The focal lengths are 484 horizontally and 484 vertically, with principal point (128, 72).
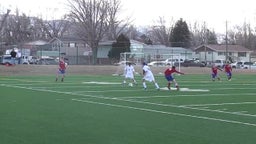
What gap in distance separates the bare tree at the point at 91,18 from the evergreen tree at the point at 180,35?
2052cm

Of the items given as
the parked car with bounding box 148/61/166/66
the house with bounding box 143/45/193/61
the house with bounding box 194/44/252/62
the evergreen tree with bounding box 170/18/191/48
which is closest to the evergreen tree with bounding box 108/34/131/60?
the house with bounding box 143/45/193/61

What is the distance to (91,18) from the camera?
88000 mm

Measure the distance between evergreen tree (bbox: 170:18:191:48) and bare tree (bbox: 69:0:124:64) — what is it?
2052cm

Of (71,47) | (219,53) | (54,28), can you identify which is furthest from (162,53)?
(54,28)

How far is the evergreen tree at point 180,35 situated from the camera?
10531 centimetres

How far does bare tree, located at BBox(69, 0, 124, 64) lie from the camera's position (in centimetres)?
8788

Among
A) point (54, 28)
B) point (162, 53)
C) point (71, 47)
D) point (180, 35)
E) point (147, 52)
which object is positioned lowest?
point (162, 53)

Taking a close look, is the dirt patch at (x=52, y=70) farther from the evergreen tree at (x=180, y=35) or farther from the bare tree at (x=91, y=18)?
the evergreen tree at (x=180, y=35)

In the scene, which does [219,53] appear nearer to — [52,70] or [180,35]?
[180,35]

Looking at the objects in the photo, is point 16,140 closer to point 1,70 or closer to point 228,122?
point 228,122

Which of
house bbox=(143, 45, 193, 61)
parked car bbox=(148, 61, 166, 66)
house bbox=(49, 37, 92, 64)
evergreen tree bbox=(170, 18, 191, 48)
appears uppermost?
evergreen tree bbox=(170, 18, 191, 48)

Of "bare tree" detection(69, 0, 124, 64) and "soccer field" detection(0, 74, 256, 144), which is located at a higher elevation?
"bare tree" detection(69, 0, 124, 64)

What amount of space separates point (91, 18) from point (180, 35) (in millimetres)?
25656

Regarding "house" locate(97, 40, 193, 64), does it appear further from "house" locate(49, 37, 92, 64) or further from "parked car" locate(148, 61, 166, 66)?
"house" locate(49, 37, 92, 64)
